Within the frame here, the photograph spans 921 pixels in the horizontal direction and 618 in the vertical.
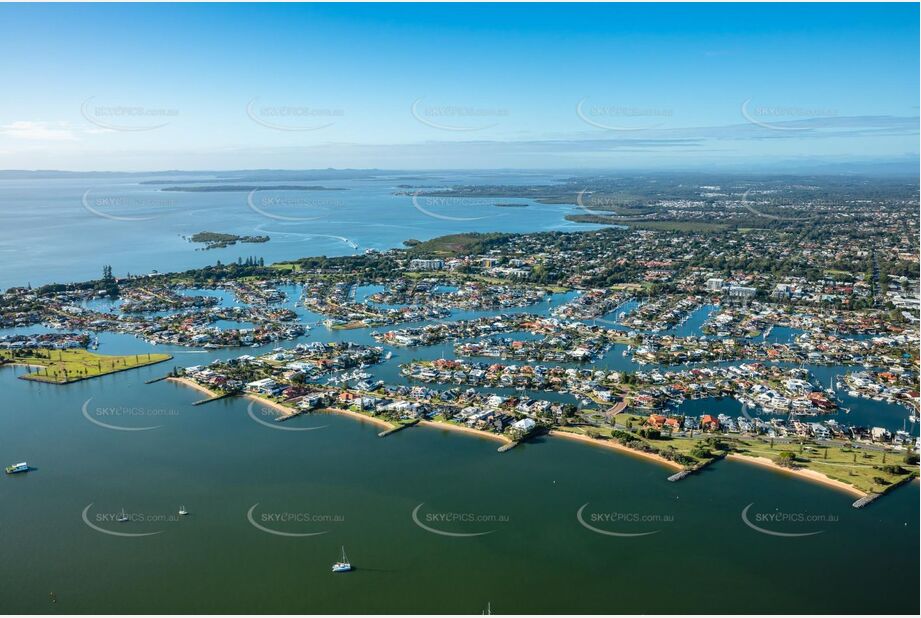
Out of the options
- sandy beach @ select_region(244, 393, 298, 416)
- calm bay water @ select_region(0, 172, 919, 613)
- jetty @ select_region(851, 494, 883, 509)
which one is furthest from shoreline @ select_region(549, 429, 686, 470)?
sandy beach @ select_region(244, 393, 298, 416)

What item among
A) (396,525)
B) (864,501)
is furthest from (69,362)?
(864,501)

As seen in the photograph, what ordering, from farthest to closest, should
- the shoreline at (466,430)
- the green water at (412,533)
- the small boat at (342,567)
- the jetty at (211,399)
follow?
the jetty at (211,399), the shoreline at (466,430), the small boat at (342,567), the green water at (412,533)

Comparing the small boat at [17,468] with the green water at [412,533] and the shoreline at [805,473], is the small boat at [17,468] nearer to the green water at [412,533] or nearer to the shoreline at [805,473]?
the green water at [412,533]

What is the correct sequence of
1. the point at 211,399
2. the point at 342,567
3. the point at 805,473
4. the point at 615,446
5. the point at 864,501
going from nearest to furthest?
1. the point at 342,567
2. the point at 864,501
3. the point at 805,473
4. the point at 615,446
5. the point at 211,399

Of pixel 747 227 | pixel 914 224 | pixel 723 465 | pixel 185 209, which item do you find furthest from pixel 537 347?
pixel 185 209

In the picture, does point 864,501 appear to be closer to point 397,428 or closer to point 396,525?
point 396,525

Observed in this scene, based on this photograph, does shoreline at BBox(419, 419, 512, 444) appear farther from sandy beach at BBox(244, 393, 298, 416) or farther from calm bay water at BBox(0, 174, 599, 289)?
calm bay water at BBox(0, 174, 599, 289)

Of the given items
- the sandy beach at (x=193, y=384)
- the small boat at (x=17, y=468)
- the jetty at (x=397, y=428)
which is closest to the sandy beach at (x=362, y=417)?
the jetty at (x=397, y=428)
